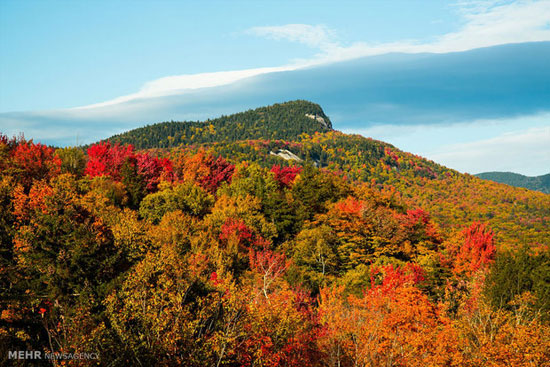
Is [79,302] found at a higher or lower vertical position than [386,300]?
higher

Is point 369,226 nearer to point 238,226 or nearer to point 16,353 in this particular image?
point 238,226

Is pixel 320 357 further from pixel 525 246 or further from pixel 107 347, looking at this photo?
pixel 525 246

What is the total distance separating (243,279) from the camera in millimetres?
50625

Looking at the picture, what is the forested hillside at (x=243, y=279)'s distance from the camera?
91.5 ft

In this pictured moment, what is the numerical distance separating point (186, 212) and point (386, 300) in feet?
131

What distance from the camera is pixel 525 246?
51969mm

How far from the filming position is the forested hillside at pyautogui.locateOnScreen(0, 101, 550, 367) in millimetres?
27891

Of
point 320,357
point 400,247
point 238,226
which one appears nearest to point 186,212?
point 238,226

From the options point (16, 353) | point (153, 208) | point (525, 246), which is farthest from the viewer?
point (153, 208)

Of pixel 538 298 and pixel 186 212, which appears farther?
pixel 186 212

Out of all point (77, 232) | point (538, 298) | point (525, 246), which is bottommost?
point (538, 298)

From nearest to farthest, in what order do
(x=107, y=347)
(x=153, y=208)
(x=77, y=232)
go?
(x=107, y=347), (x=77, y=232), (x=153, y=208)

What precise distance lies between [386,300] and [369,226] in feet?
94.9

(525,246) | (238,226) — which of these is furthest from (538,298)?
(238,226)
